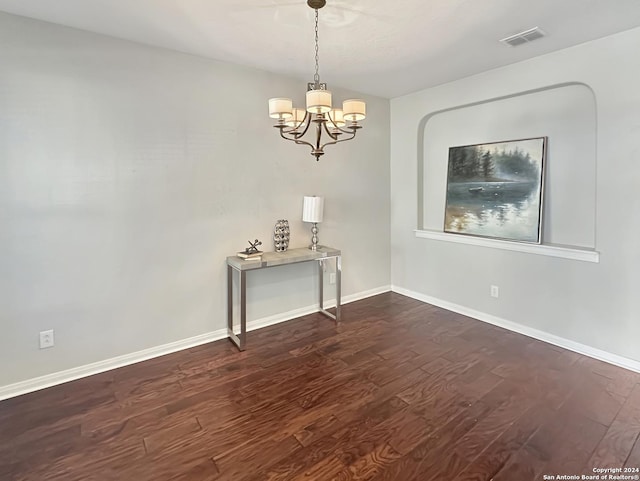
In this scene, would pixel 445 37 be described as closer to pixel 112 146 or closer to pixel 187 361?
pixel 112 146

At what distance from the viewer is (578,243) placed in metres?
3.06

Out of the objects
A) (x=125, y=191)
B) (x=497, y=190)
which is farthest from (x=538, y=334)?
(x=125, y=191)

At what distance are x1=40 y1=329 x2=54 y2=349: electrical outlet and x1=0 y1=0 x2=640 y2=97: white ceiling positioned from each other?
2211 millimetres

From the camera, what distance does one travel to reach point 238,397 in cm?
236

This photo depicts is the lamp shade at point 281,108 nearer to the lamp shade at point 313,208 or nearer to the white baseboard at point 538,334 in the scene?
the lamp shade at point 313,208

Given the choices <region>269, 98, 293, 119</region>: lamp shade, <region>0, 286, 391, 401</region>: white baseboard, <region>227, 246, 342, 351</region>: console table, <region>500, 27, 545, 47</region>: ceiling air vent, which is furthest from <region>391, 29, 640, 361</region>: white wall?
<region>269, 98, 293, 119</region>: lamp shade

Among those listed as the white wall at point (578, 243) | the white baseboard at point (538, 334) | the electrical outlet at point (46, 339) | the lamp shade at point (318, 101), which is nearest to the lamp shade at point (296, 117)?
the lamp shade at point (318, 101)

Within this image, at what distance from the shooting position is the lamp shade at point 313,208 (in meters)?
3.53

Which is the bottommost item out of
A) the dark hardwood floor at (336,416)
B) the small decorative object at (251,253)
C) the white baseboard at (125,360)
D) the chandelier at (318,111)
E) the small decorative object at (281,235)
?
the dark hardwood floor at (336,416)

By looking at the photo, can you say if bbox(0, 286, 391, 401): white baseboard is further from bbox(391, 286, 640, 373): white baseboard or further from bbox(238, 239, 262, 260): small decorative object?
bbox(391, 286, 640, 373): white baseboard

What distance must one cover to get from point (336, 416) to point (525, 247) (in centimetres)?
244

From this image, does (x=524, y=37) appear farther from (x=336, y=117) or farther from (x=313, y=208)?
(x=313, y=208)

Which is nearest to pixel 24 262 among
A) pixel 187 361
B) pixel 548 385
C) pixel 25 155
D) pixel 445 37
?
pixel 25 155

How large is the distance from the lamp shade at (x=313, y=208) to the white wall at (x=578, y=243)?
5.12 ft
